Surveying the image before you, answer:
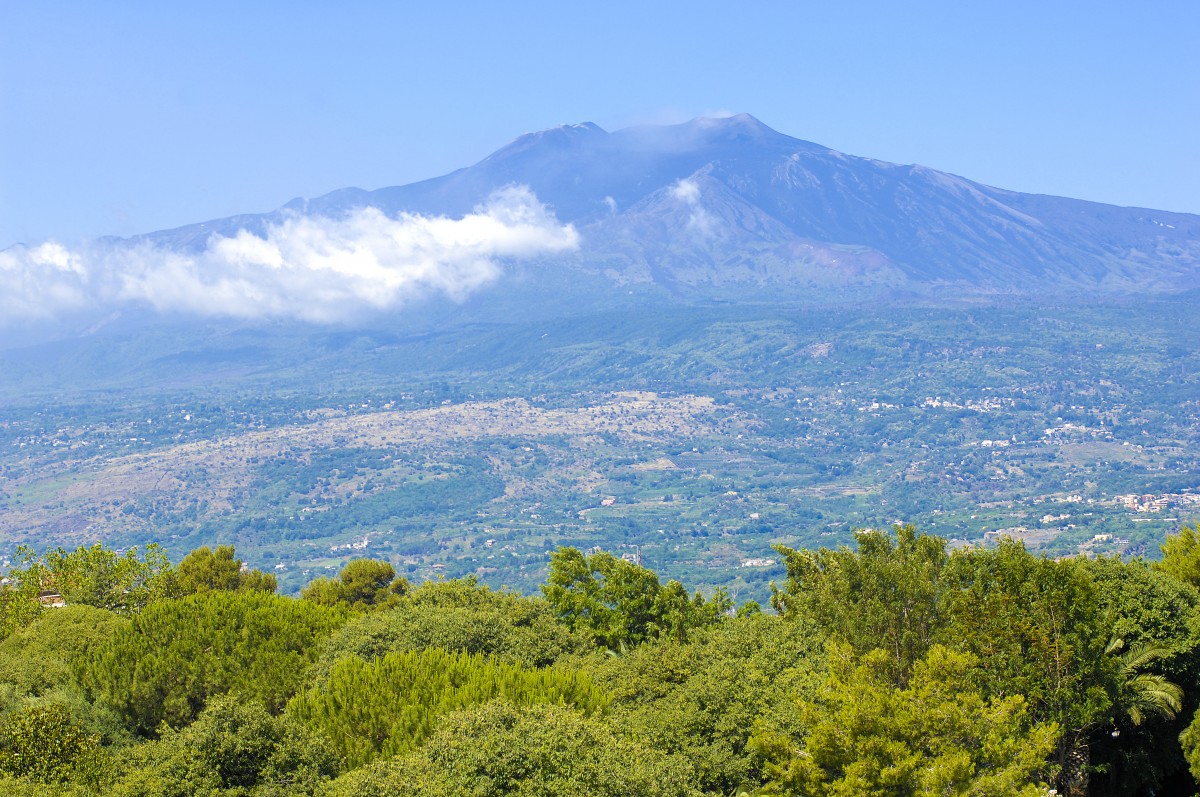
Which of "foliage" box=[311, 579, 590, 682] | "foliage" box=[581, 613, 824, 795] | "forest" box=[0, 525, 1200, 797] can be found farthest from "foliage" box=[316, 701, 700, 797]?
"foliage" box=[311, 579, 590, 682]

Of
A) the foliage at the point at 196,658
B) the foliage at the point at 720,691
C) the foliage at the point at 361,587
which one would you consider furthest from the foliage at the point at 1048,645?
the foliage at the point at 361,587

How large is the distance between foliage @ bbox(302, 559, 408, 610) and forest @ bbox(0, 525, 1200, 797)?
54.0 ft

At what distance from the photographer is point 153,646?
116ft

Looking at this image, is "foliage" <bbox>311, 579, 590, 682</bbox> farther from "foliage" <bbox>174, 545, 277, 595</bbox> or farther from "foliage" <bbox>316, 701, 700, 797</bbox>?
"foliage" <bbox>174, 545, 277, 595</bbox>

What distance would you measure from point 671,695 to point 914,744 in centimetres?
991

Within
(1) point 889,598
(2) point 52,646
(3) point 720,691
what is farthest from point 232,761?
(2) point 52,646

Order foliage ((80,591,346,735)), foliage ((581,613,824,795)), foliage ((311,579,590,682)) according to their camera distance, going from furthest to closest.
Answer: foliage ((311,579,590,682)), foliage ((80,591,346,735)), foliage ((581,613,824,795))

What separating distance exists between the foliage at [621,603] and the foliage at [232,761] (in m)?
18.5

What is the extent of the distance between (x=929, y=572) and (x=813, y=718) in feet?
24.4

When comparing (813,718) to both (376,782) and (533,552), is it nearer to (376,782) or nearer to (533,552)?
(376,782)

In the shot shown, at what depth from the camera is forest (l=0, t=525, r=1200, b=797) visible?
21.3 meters

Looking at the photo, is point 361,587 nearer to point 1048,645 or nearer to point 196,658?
point 196,658

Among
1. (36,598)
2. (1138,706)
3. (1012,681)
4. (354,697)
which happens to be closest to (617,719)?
(354,697)

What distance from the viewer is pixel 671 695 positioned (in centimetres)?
2970
